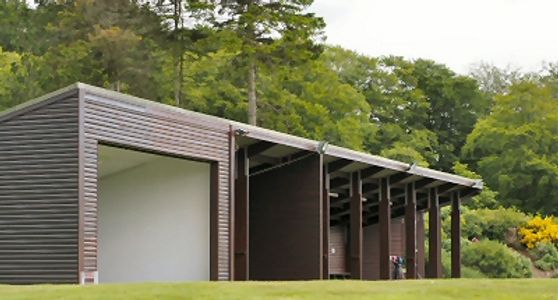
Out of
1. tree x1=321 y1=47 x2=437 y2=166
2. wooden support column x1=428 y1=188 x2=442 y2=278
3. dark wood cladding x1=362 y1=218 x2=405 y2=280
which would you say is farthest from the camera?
tree x1=321 y1=47 x2=437 y2=166

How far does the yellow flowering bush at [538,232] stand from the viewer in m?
40.5

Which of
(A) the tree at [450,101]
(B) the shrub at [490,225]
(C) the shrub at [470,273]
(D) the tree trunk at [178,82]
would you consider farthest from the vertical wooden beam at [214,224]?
(A) the tree at [450,101]

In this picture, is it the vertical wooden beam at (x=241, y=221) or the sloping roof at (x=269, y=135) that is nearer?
the sloping roof at (x=269, y=135)

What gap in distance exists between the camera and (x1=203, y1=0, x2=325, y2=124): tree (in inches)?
1486

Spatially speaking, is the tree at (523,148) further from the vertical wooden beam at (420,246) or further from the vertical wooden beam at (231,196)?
the vertical wooden beam at (231,196)

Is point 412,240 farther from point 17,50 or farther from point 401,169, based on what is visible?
point 17,50

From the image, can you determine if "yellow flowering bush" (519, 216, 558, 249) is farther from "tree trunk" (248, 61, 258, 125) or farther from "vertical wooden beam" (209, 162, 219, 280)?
"vertical wooden beam" (209, 162, 219, 280)

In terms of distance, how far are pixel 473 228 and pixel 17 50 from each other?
19.8 metres

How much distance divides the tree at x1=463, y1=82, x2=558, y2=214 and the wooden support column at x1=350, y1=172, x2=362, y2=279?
75.9 ft

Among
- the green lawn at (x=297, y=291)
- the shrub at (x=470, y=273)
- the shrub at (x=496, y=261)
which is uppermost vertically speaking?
the shrub at (x=496, y=261)

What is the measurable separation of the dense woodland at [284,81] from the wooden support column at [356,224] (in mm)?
10680

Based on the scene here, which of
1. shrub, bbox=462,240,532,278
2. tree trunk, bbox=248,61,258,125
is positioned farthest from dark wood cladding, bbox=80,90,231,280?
shrub, bbox=462,240,532,278

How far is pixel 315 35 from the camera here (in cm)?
4056

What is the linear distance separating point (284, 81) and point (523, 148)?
11.7 m
